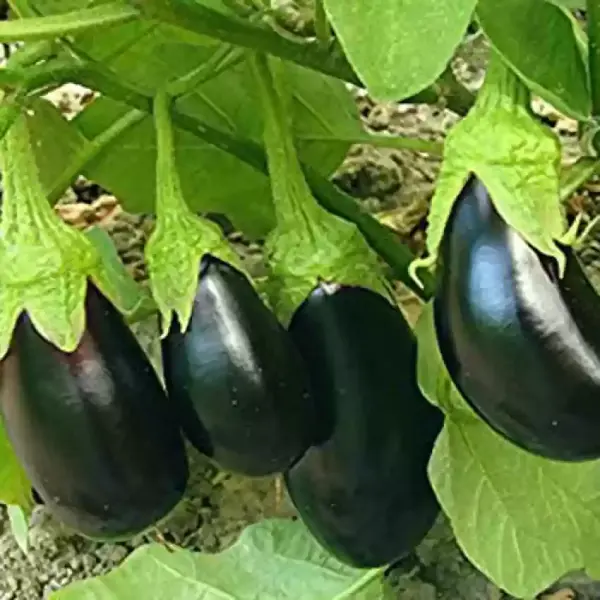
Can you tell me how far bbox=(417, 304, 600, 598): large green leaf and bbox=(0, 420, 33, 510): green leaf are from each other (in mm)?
222

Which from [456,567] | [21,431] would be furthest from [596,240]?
[21,431]

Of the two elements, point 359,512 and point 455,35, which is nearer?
point 455,35

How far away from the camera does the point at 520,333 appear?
23.9 inches

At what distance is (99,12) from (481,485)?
0.30 meters

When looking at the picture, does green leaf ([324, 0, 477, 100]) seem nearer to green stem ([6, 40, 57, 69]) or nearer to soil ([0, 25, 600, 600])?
green stem ([6, 40, 57, 69])

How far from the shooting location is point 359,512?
72cm

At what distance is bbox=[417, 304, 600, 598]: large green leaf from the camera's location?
0.75m

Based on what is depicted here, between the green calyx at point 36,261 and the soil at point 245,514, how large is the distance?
0.24 m

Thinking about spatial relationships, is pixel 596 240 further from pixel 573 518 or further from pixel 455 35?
pixel 455 35

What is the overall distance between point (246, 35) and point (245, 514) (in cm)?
33

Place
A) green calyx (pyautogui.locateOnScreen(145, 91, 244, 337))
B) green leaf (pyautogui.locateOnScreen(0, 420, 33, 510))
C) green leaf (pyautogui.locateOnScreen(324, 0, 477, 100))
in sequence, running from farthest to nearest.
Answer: green leaf (pyautogui.locateOnScreen(0, 420, 33, 510)), green calyx (pyautogui.locateOnScreen(145, 91, 244, 337)), green leaf (pyautogui.locateOnScreen(324, 0, 477, 100))

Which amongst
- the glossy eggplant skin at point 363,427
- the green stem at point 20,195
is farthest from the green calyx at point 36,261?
the glossy eggplant skin at point 363,427

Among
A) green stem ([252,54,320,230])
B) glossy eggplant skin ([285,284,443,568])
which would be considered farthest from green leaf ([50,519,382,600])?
green stem ([252,54,320,230])

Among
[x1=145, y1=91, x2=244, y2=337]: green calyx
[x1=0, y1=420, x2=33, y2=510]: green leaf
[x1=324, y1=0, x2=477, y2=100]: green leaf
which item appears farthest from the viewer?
[x1=0, y1=420, x2=33, y2=510]: green leaf
